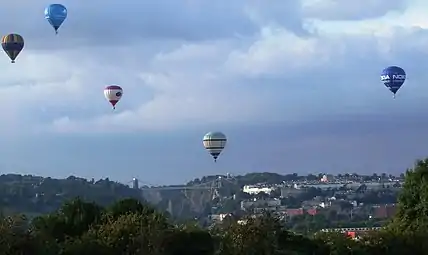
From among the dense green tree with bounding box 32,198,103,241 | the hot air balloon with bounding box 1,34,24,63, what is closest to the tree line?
the dense green tree with bounding box 32,198,103,241

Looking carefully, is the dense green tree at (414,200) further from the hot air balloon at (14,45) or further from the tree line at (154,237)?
the hot air balloon at (14,45)

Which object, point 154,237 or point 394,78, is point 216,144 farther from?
point 154,237

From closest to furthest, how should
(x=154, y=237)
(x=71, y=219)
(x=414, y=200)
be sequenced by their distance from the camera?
(x=154, y=237), (x=71, y=219), (x=414, y=200)

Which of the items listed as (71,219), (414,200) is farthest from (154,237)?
(414,200)

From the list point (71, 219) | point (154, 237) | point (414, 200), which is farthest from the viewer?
point (414, 200)

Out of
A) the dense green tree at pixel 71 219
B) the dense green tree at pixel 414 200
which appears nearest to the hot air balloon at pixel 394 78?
the dense green tree at pixel 414 200

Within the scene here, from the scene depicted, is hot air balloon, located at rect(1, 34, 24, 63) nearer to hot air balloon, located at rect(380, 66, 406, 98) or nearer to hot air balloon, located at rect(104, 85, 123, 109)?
hot air balloon, located at rect(104, 85, 123, 109)

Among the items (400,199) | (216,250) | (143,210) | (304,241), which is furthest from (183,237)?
(400,199)
